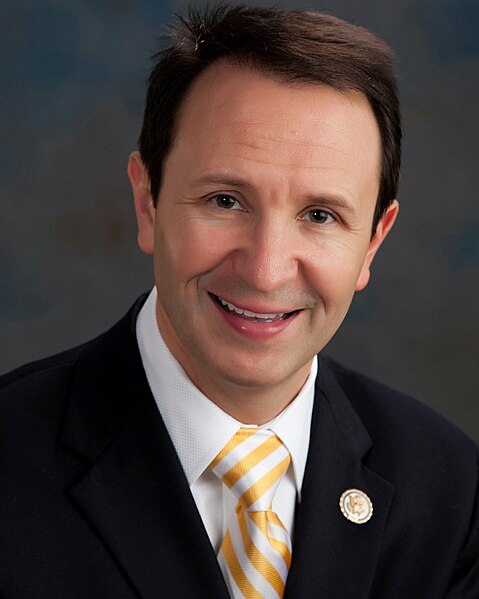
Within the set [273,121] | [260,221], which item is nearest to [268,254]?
[260,221]

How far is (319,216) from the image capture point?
3230 millimetres

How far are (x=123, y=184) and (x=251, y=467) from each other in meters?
2.21

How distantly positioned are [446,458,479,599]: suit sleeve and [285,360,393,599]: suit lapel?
0.82ft

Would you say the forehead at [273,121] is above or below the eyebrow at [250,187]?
above

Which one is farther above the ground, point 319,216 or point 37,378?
point 319,216

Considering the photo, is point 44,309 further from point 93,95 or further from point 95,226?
point 93,95

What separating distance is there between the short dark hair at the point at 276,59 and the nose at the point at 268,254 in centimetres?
33

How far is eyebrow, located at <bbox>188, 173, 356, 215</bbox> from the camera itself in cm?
315

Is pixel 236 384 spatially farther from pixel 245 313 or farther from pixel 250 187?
pixel 250 187

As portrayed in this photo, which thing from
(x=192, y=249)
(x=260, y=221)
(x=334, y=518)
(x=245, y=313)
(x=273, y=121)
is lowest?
(x=334, y=518)

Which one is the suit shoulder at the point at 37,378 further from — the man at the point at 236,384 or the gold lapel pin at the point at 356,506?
the gold lapel pin at the point at 356,506

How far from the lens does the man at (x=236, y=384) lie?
10.4ft

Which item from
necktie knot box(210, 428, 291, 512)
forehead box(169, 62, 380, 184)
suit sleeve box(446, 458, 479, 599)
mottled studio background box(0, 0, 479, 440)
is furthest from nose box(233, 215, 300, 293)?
mottled studio background box(0, 0, 479, 440)

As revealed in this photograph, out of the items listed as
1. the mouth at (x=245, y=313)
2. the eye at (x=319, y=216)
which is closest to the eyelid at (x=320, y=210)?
the eye at (x=319, y=216)
